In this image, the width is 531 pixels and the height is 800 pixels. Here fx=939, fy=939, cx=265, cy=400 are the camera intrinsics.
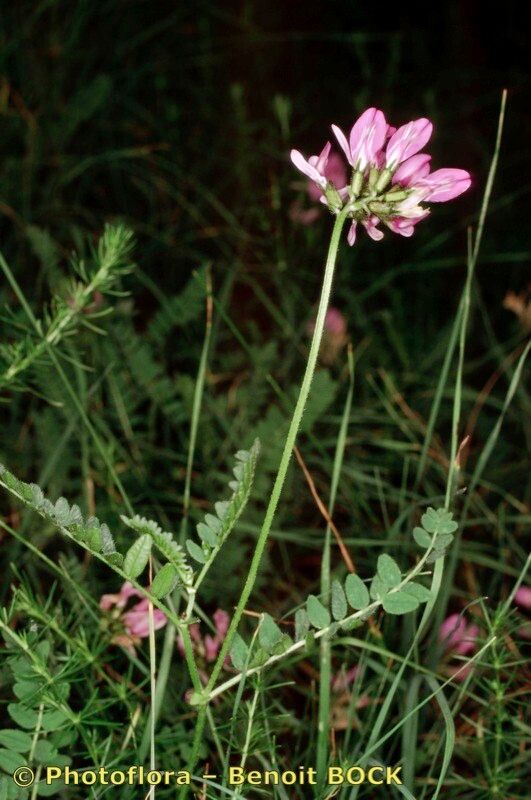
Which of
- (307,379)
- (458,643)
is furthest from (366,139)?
(458,643)

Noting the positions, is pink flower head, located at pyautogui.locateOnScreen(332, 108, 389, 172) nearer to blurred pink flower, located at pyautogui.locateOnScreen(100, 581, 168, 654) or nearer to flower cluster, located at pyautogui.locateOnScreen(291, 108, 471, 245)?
flower cluster, located at pyautogui.locateOnScreen(291, 108, 471, 245)

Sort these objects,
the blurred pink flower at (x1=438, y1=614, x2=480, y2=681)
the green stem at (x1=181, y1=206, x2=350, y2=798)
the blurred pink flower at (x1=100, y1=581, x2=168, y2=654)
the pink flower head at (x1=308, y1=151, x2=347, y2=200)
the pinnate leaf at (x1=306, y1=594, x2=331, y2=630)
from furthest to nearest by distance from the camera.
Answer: the pink flower head at (x1=308, y1=151, x2=347, y2=200) < the blurred pink flower at (x1=438, y1=614, x2=480, y2=681) < the blurred pink flower at (x1=100, y1=581, x2=168, y2=654) < the pinnate leaf at (x1=306, y1=594, x2=331, y2=630) < the green stem at (x1=181, y1=206, x2=350, y2=798)

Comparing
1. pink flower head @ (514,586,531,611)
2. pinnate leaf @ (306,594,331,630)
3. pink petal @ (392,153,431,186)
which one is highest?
pink flower head @ (514,586,531,611)

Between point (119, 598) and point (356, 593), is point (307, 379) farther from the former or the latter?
point (119, 598)

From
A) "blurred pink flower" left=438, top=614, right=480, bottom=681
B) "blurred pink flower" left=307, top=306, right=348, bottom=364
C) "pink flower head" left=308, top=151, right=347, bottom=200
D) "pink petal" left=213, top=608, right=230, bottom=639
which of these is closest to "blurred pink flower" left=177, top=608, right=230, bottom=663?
"pink petal" left=213, top=608, right=230, bottom=639

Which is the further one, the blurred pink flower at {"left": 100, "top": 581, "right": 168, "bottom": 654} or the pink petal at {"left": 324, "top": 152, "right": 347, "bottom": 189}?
the pink petal at {"left": 324, "top": 152, "right": 347, "bottom": 189}

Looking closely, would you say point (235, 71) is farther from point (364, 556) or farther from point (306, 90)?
point (364, 556)

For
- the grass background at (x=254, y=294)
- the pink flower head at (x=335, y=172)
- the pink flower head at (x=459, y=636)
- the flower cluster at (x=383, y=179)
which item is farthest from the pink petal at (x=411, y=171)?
the pink flower head at (x=335, y=172)

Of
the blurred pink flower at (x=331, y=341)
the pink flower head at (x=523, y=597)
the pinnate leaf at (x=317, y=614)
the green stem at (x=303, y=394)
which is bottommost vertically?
the pinnate leaf at (x=317, y=614)

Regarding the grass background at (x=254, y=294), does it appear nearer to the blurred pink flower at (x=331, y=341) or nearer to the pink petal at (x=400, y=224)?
the blurred pink flower at (x=331, y=341)
